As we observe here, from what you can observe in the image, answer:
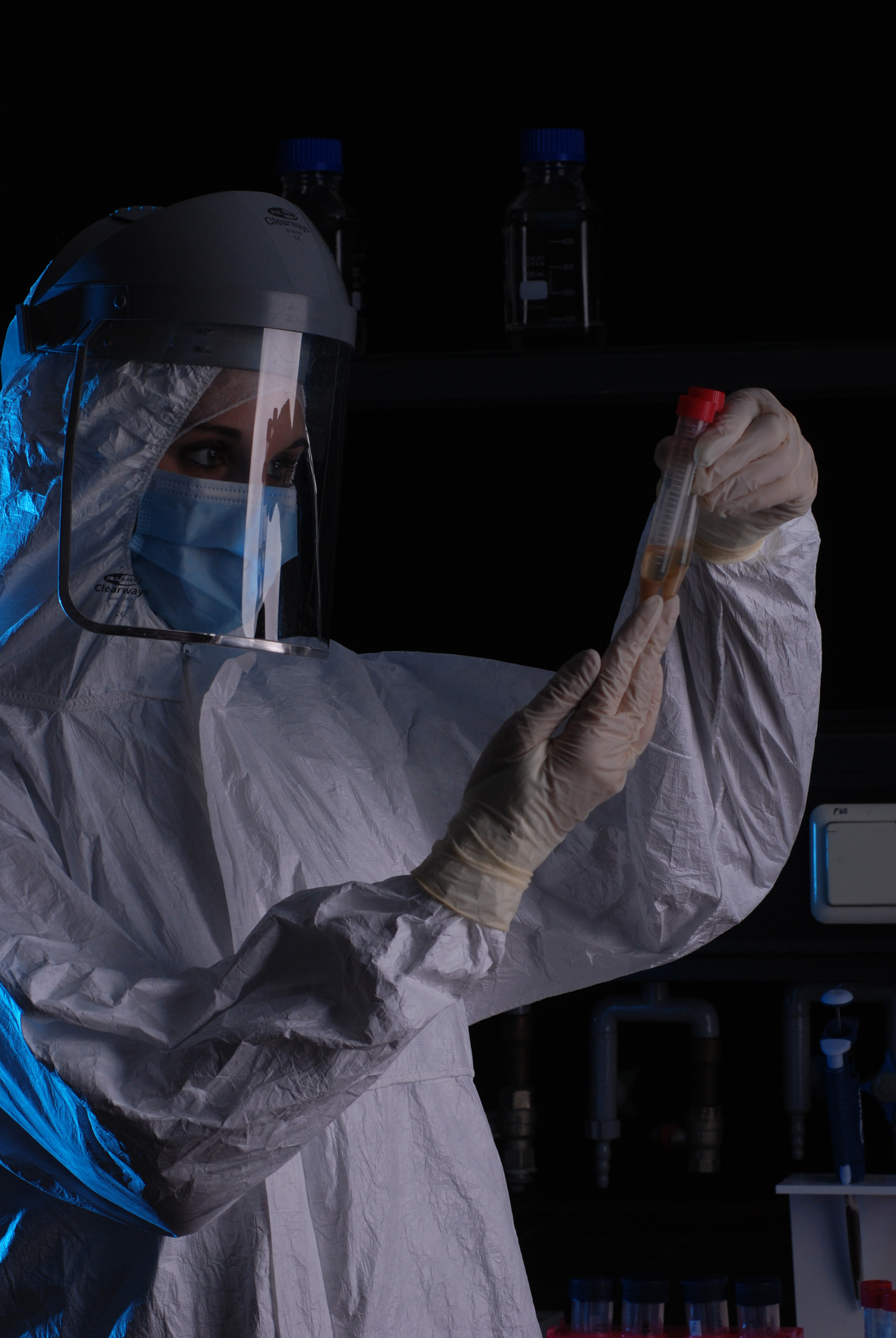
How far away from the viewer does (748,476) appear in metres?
1.08

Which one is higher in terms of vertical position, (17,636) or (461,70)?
(461,70)

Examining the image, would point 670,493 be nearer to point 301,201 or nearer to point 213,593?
point 213,593

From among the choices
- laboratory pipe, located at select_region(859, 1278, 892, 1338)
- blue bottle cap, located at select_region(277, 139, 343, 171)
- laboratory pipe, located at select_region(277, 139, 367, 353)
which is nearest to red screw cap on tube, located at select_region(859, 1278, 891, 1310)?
laboratory pipe, located at select_region(859, 1278, 892, 1338)

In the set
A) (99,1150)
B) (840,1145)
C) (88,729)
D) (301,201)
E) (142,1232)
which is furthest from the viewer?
(301,201)

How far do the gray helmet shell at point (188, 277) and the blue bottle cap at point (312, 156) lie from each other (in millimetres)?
607

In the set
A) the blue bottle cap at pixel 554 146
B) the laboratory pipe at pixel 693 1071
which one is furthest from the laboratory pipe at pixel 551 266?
the laboratory pipe at pixel 693 1071

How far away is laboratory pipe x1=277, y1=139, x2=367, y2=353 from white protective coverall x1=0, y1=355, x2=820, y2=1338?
28.5 inches

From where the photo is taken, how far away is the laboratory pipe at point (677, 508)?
102cm

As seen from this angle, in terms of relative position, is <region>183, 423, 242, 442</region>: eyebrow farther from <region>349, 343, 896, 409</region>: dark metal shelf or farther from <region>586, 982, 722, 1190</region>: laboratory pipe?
<region>586, 982, 722, 1190</region>: laboratory pipe

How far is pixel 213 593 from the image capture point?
1.17m

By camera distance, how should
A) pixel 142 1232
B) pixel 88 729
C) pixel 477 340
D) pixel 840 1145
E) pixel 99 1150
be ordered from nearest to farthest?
pixel 99 1150, pixel 142 1232, pixel 88 729, pixel 840 1145, pixel 477 340

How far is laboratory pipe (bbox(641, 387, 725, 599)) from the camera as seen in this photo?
1.02 meters

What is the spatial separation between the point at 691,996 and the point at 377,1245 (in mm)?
940

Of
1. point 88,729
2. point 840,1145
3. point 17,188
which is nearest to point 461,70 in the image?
point 17,188
